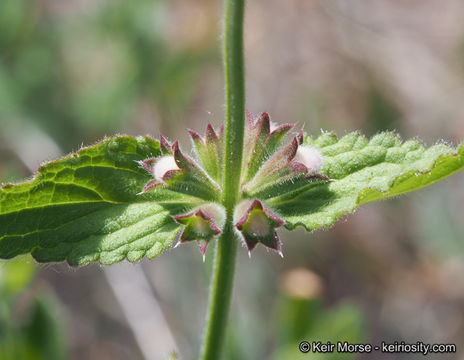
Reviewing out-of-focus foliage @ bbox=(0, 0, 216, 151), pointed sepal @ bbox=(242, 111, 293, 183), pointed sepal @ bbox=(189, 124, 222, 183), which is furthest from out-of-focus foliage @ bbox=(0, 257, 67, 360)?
out-of-focus foliage @ bbox=(0, 0, 216, 151)

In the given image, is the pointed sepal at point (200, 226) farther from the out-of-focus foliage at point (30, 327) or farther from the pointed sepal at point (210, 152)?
the out-of-focus foliage at point (30, 327)

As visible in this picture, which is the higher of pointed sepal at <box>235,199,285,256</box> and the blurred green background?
the blurred green background

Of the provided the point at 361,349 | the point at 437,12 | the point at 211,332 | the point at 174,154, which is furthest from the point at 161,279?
the point at 437,12

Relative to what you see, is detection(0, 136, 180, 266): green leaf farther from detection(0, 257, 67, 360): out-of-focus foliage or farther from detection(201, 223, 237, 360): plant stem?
detection(0, 257, 67, 360): out-of-focus foliage

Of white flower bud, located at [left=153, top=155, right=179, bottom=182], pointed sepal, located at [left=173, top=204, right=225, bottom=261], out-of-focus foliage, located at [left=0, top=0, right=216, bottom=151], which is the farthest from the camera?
out-of-focus foliage, located at [left=0, top=0, right=216, bottom=151]

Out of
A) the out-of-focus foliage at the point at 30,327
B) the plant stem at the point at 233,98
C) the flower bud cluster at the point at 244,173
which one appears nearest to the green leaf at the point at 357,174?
the flower bud cluster at the point at 244,173

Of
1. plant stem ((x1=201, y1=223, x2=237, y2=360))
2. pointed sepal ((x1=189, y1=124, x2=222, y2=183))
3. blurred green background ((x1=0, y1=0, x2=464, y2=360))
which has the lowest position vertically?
plant stem ((x1=201, y1=223, x2=237, y2=360))
